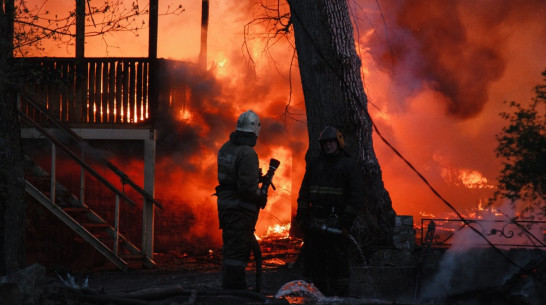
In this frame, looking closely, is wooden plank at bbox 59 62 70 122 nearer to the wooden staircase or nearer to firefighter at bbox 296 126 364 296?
the wooden staircase

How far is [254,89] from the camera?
601 inches

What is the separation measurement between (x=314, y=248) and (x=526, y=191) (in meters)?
7.30

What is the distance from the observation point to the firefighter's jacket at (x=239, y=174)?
711 centimetres

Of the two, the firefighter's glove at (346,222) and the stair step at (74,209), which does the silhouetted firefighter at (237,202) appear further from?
the stair step at (74,209)

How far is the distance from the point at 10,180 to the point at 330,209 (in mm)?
4112

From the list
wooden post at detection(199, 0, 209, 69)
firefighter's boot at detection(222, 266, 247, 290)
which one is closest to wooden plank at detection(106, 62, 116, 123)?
wooden post at detection(199, 0, 209, 69)

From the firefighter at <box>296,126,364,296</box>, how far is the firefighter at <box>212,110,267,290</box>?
1.94 feet

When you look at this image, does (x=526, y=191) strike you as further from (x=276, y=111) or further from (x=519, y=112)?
(x=276, y=111)

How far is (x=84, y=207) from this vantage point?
40.0 ft

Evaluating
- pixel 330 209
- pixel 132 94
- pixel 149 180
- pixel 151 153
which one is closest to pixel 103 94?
pixel 132 94

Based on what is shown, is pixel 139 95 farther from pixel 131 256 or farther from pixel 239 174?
pixel 239 174

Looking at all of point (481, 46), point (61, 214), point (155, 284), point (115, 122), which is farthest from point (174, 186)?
point (481, 46)

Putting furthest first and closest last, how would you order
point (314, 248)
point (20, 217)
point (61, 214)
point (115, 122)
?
point (115, 122) → point (61, 214) → point (20, 217) → point (314, 248)

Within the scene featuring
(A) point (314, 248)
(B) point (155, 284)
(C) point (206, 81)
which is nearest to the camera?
(A) point (314, 248)
